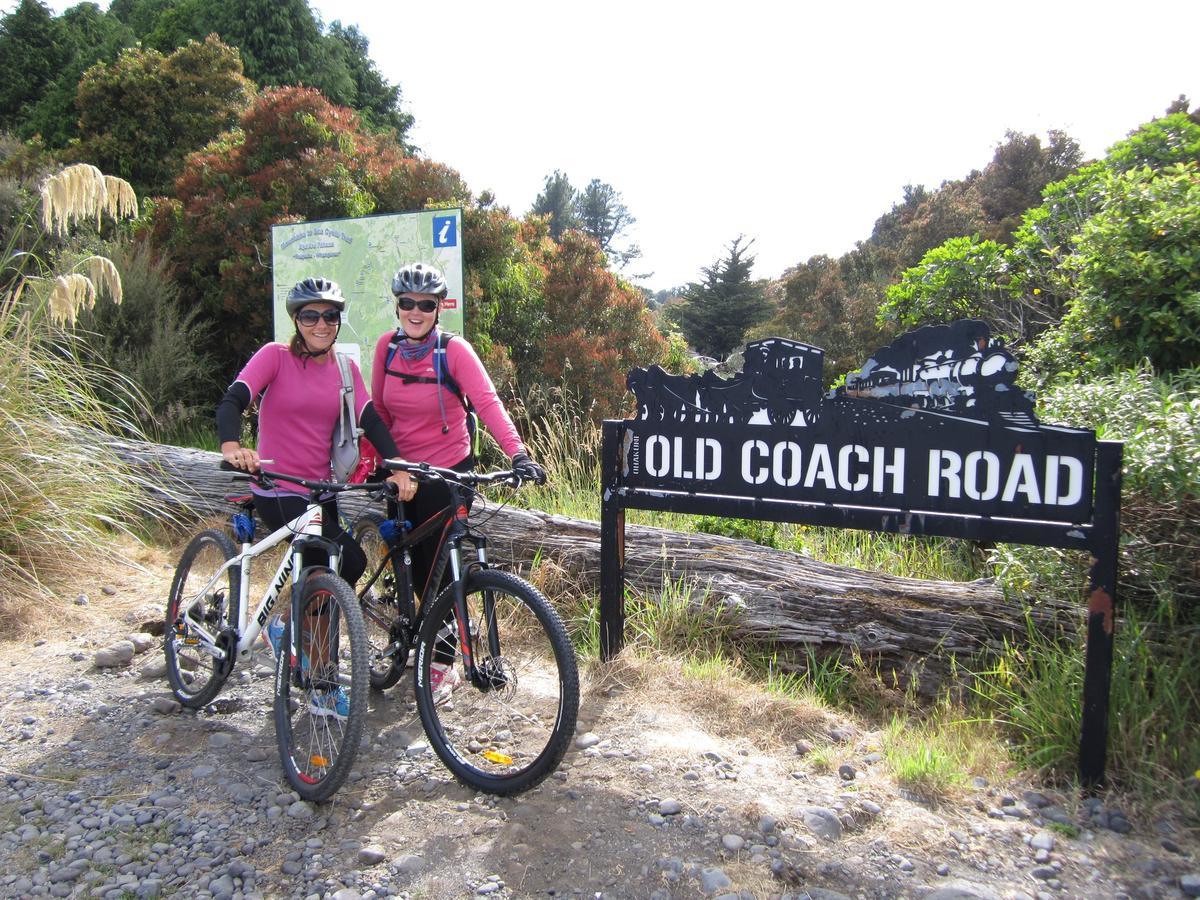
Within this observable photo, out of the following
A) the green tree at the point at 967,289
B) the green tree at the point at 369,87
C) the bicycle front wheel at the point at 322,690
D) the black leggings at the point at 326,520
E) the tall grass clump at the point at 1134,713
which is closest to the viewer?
the bicycle front wheel at the point at 322,690

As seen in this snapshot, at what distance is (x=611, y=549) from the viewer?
393cm

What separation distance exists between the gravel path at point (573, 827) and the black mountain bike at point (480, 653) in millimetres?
144

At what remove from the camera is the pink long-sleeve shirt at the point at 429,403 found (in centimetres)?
359

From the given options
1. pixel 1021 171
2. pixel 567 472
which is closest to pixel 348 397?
pixel 567 472

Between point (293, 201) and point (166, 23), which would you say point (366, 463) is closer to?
point (293, 201)

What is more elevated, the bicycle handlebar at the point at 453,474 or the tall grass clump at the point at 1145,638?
the bicycle handlebar at the point at 453,474

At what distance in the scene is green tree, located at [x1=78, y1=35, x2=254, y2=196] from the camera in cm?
1742

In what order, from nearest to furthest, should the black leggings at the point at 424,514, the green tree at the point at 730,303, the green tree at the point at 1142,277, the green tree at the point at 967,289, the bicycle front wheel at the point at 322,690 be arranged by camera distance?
1. the bicycle front wheel at the point at 322,690
2. the black leggings at the point at 424,514
3. the green tree at the point at 1142,277
4. the green tree at the point at 967,289
5. the green tree at the point at 730,303

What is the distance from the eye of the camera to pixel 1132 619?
123 inches

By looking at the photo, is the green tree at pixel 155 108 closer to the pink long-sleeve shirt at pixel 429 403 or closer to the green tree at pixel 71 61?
the green tree at pixel 71 61

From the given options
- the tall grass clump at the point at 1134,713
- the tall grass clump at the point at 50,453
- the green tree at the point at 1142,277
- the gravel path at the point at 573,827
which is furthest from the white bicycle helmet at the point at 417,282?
the green tree at the point at 1142,277

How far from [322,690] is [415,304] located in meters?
1.56

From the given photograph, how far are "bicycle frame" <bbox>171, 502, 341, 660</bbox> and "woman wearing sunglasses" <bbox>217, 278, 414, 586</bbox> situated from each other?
0.14 m

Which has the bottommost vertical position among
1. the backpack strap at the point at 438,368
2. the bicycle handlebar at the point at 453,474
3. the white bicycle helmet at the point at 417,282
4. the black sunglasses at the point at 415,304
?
the bicycle handlebar at the point at 453,474
